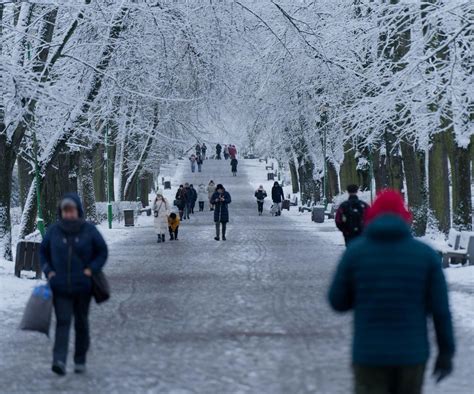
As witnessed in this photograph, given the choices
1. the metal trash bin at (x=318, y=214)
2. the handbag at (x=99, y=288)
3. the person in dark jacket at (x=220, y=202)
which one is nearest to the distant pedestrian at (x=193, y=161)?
the metal trash bin at (x=318, y=214)

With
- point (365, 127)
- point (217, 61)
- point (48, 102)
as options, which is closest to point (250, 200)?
point (217, 61)

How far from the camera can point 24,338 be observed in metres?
14.1

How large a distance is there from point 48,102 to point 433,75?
7572mm

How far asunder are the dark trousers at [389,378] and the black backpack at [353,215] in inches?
525

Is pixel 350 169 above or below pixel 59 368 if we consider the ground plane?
above

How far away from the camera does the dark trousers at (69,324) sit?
11.1 meters

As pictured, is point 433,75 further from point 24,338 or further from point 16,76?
point 24,338

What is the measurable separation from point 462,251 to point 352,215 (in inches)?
160

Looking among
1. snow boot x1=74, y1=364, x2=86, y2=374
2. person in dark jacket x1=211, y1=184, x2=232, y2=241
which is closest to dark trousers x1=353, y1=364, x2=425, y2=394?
snow boot x1=74, y1=364, x2=86, y2=374

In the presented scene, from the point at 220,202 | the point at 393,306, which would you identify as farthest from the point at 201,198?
the point at 393,306

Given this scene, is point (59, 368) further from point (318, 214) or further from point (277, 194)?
point (277, 194)

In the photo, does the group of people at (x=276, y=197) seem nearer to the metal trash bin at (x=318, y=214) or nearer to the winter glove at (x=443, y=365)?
the metal trash bin at (x=318, y=214)

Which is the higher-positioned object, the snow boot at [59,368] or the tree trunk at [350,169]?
the tree trunk at [350,169]

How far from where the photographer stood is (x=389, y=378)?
255 inches
